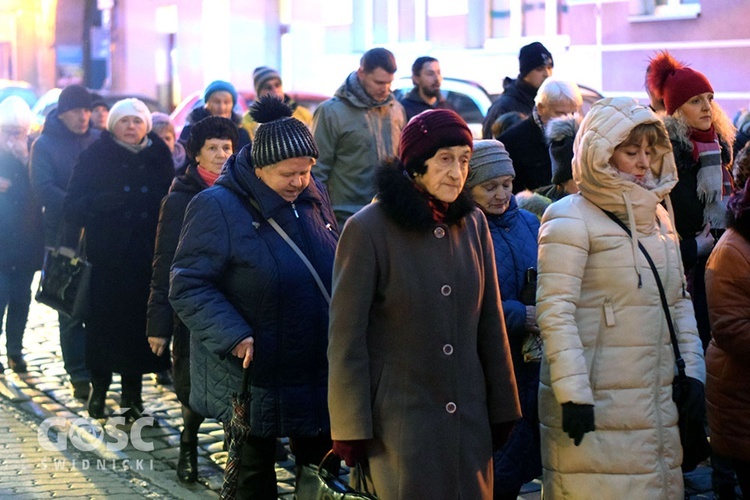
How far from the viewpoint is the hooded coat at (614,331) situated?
4883mm

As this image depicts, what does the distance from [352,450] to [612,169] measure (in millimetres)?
1447

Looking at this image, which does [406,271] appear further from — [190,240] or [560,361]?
[190,240]

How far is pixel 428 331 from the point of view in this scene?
15.0ft

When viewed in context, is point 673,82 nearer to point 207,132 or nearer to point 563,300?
point 207,132

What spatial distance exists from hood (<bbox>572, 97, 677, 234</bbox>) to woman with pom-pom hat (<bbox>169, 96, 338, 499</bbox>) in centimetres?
134

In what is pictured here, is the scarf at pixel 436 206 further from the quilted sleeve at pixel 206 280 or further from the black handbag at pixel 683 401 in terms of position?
the quilted sleeve at pixel 206 280

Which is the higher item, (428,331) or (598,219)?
(598,219)

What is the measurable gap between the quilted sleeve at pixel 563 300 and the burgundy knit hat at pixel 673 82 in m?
2.43

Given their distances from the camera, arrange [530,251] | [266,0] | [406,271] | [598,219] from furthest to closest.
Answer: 1. [266,0]
2. [530,251]
3. [598,219]
4. [406,271]

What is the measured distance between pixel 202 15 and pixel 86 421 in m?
24.5

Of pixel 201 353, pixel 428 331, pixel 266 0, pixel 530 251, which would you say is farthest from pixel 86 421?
pixel 266 0

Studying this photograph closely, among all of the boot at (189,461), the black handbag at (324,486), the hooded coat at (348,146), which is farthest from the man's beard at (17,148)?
the black handbag at (324,486)

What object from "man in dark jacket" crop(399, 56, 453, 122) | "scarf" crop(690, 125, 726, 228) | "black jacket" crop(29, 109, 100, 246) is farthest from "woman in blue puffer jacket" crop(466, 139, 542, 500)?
"man in dark jacket" crop(399, 56, 453, 122)

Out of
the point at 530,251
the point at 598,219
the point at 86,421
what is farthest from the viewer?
the point at 86,421
